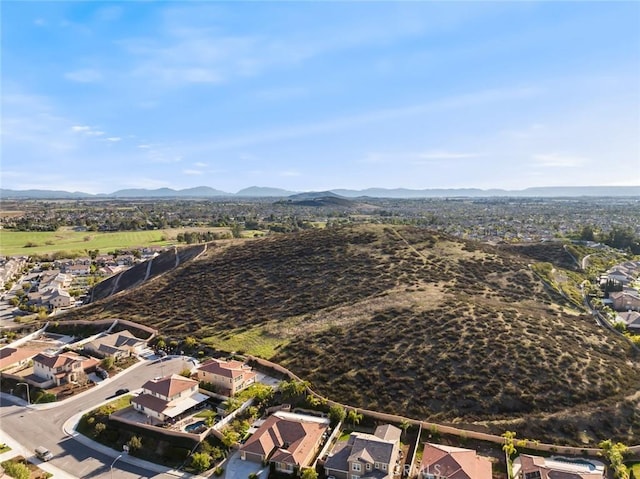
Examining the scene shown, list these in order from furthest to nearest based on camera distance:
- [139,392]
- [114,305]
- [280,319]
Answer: [114,305], [280,319], [139,392]

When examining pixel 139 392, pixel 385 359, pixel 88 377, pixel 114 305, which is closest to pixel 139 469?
pixel 139 392

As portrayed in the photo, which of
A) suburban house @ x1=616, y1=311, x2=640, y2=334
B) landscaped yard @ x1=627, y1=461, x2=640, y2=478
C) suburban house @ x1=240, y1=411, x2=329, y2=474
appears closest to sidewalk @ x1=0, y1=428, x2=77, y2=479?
suburban house @ x1=240, y1=411, x2=329, y2=474

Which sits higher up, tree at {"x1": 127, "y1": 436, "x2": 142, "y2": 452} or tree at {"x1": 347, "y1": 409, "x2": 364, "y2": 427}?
tree at {"x1": 347, "y1": 409, "x2": 364, "y2": 427}

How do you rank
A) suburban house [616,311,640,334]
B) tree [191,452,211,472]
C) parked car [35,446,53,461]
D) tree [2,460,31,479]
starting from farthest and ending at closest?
suburban house [616,311,640,334]
parked car [35,446,53,461]
tree [191,452,211,472]
tree [2,460,31,479]

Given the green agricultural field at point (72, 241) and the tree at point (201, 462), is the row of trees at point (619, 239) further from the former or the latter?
the green agricultural field at point (72, 241)

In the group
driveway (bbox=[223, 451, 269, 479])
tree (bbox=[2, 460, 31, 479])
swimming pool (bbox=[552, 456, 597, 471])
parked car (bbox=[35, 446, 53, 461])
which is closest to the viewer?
tree (bbox=[2, 460, 31, 479])

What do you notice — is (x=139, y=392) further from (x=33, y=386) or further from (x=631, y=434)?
(x=631, y=434)

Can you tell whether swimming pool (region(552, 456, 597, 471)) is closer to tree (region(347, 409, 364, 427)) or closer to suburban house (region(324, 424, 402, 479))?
suburban house (region(324, 424, 402, 479))
